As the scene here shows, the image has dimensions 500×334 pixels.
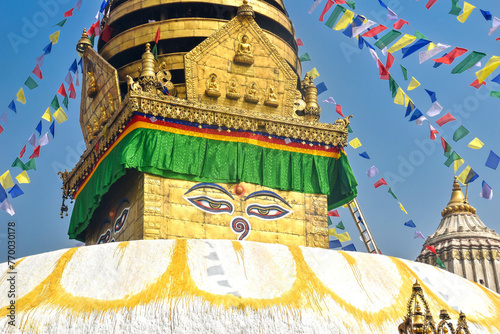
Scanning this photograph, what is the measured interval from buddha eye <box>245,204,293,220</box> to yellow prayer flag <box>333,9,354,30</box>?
12.2ft

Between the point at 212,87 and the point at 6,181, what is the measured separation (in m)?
4.65

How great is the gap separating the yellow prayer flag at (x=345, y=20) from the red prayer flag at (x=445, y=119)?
8.55 feet

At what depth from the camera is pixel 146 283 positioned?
11.0m

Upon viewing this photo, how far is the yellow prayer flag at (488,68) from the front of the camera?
14836mm

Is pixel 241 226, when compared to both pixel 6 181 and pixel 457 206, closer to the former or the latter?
pixel 6 181

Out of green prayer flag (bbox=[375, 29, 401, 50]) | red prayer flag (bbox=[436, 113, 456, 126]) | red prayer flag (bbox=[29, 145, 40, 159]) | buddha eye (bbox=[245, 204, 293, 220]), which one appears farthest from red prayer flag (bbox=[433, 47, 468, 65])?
red prayer flag (bbox=[29, 145, 40, 159])

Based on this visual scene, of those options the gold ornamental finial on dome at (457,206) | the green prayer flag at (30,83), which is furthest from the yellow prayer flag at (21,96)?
the gold ornamental finial on dome at (457,206)

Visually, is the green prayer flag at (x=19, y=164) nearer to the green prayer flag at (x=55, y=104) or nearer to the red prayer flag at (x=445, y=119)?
the green prayer flag at (x=55, y=104)

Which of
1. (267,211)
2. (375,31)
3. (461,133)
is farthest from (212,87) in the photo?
(461,133)

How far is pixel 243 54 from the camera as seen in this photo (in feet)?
57.9

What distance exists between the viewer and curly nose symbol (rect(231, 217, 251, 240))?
51.9ft

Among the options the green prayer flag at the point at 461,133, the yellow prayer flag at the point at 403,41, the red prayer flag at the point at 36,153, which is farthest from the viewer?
the red prayer flag at the point at 36,153

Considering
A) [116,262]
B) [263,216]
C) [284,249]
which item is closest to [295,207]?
[263,216]

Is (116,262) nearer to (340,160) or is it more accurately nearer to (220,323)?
(220,323)
